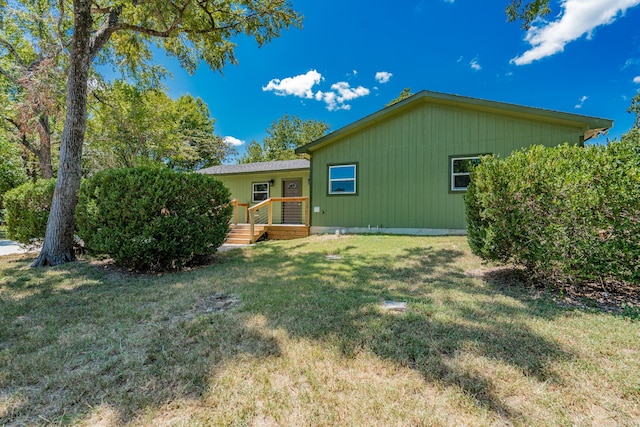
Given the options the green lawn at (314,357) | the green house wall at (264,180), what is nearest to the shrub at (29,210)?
the green lawn at (314,357)

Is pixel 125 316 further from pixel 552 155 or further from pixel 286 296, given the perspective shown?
pixel 552 155

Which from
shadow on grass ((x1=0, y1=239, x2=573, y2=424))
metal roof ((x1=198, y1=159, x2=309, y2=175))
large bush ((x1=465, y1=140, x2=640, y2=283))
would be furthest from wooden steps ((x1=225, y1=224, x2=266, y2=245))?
large bush ((x1=465, y1=140, x2=640, y2=283))

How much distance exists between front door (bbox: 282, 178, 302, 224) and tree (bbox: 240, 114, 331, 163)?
18.1 meters

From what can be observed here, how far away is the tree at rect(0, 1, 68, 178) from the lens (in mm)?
9336

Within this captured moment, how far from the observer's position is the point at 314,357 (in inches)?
83.3

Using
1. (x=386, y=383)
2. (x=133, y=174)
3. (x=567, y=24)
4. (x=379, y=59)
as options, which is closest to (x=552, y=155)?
(x=386, y=383)

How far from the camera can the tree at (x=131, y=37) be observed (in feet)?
19.1

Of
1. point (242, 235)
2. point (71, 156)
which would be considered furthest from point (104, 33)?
point (242, 235)

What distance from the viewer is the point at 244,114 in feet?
89.4

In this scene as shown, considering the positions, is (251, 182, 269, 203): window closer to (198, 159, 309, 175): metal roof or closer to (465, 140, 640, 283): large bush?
(198, 159, 309, 175): metal roof

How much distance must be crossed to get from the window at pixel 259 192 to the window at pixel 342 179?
4.40 meters

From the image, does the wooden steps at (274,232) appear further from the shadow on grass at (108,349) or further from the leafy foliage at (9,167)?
the leafy foliage at (9,167)

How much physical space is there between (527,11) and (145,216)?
8808 mm

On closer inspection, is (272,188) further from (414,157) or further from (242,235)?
(414,157)
